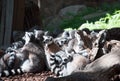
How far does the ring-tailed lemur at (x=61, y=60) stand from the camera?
3.97m

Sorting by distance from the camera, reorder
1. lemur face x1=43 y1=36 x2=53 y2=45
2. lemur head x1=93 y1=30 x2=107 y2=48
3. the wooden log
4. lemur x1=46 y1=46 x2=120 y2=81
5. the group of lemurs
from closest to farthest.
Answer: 1. lemur x1=46 y1=46 x2=120 y2=81
2. the group of lemurs
3. lemur head x1=93 y1=30 x2=107 y2=48
4. lemur face x1=43 y1=36 x2=53 y2=45
5. the wooden log

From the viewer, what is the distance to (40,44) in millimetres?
4789

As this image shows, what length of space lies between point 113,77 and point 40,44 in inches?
64.4

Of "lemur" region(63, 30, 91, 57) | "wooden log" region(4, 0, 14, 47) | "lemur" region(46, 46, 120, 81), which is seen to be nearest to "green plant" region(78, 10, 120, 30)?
"wooden log" region(4, 0, 14, 47)

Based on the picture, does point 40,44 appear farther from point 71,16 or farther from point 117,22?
point 71,16

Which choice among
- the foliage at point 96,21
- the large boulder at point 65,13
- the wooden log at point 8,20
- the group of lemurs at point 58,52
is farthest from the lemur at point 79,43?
the large boulder at point 65,13

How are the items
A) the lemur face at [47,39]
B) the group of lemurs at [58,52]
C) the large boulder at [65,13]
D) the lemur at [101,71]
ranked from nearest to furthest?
the lemur at [101,71], the group of lemurs at [58,52], the lemur face at [47,39], the large boulder at [65,13]

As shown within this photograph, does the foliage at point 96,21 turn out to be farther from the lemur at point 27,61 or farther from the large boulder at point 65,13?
the lemur at point 27,61

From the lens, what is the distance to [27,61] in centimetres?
441

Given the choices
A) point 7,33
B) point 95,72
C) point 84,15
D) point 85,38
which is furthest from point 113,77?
point 84,15

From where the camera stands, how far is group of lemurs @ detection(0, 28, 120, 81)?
4.09 metres

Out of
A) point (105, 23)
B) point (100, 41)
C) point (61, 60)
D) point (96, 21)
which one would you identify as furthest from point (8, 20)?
point (96, 21)

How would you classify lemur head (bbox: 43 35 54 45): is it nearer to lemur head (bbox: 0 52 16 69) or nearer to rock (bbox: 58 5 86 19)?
lemur head (bbox: 0 52 16 69)

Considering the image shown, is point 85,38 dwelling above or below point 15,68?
above
